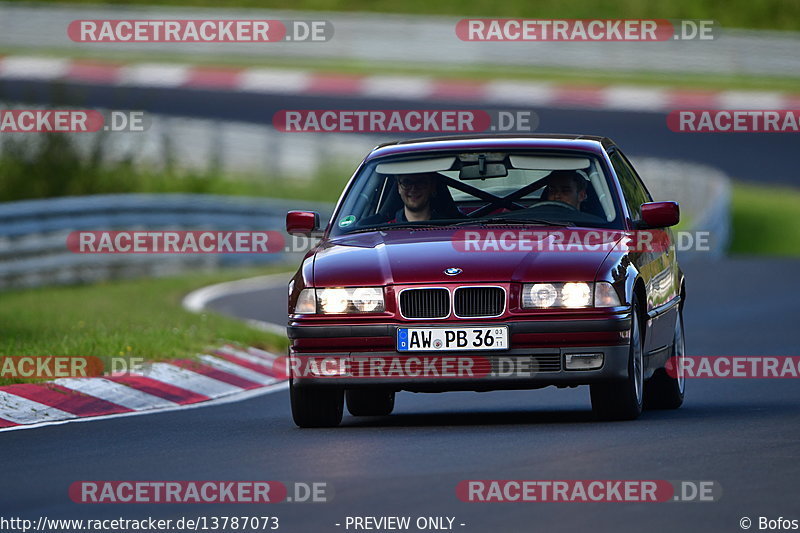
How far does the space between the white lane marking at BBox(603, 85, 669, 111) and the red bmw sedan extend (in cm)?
2831

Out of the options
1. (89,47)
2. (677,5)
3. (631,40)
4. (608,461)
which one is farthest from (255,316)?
(677,5)

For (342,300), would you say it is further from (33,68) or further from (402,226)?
(33,68)

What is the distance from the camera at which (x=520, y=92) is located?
4009cm

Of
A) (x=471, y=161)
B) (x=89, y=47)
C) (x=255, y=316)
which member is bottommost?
(x=255, y=316)

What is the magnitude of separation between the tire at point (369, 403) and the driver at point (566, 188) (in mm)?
1666

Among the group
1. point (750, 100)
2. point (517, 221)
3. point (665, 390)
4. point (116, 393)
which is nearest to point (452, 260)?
point (517, 221)

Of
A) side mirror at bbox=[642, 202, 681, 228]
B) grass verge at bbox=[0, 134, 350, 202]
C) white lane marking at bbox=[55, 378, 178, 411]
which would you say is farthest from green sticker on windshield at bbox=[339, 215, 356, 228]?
grass verge at bbox=[0, 134, 350, 202]

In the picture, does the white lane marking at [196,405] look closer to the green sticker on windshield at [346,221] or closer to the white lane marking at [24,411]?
the white lane marking at [24,411]

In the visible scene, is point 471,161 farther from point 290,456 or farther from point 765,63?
point 765,63

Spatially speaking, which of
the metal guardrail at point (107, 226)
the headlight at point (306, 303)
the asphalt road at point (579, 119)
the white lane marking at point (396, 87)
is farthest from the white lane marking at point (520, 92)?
the headlight at point (306, 303)

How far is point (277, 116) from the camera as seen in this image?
3797 centimetres

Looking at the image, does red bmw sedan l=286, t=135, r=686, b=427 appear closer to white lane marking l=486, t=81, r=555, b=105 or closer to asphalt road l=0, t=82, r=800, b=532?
asphalt road l=0, t=82, r=800, b=532

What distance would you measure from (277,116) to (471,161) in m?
27.1

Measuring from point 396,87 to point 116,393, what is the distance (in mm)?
29035
